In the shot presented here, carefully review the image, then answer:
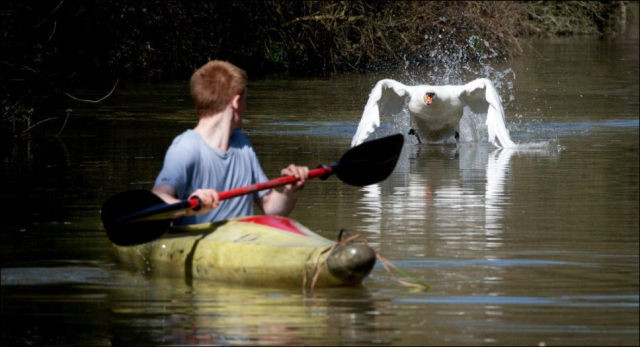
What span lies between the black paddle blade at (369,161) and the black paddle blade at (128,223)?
124cm

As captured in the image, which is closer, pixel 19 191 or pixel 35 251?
pixel 35 251

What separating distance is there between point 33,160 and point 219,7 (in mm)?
17861

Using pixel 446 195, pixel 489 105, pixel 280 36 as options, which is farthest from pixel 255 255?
pixel 280 36

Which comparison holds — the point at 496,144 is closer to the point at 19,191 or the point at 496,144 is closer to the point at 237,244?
the point at 19,191

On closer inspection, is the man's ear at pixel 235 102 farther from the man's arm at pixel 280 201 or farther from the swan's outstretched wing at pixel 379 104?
the swan's outstretched wing at pixel 379 104

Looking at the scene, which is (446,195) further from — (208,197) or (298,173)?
(208,197)

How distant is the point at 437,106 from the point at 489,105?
0.58m

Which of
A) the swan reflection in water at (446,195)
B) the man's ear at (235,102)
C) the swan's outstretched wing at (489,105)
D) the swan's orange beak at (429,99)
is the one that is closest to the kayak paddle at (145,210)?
the man's ear at (235,102)

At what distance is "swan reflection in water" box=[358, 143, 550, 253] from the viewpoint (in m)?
10.8

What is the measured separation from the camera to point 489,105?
57.9ft

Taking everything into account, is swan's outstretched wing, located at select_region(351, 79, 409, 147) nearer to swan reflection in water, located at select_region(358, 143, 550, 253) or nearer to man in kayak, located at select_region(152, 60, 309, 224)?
swan reflection in water, located at select_region(358, 143, 550, 253)

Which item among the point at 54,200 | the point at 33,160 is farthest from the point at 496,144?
the point at 54,200

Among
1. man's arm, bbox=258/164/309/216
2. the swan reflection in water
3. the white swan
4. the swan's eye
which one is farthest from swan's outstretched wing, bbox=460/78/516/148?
man's arm, bbox=258/164/309/216

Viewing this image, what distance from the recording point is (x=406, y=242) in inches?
400
